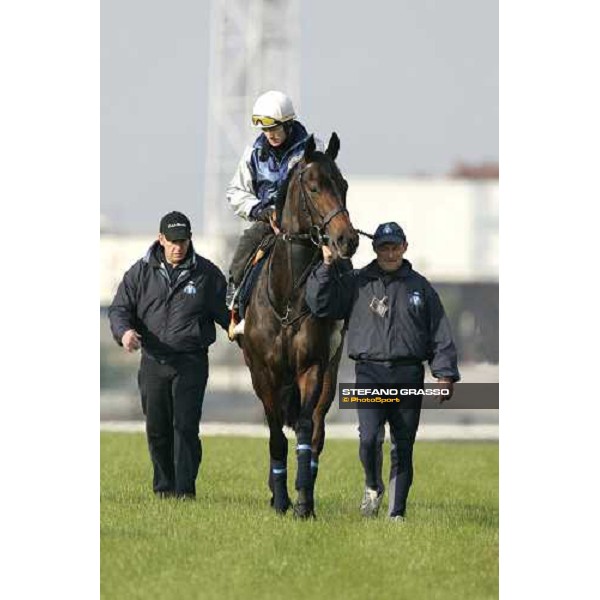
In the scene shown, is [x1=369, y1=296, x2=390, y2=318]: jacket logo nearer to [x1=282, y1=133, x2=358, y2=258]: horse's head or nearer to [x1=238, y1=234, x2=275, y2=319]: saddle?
[x1=282, y1=133, x2=358, y2=258]: horse's head

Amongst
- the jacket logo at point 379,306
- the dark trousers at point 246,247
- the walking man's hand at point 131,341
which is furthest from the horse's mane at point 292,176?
the walking man's hand at point 131,341

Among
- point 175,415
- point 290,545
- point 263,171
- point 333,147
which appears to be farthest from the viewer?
point 175,415

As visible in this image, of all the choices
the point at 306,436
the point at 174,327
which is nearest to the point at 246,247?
the point at 174,327

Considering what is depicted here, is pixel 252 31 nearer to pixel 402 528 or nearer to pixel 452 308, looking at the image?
pixel 452 308

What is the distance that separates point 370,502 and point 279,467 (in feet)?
2.55

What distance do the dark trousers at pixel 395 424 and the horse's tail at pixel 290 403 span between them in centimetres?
55

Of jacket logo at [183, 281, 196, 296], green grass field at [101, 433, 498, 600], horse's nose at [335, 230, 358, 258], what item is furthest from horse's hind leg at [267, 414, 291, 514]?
horse's nose at [335, 230, 358, 258]

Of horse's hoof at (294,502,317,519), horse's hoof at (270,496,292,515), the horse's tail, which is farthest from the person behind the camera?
horse's hoof at (270,496,292,515)

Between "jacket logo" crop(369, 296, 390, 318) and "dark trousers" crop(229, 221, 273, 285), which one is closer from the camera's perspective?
"jacket logo" crop(369, 296, 390, 318)

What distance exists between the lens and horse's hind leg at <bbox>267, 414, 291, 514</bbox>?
12383mm

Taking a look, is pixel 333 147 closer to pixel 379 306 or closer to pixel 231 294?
pixel 379 306

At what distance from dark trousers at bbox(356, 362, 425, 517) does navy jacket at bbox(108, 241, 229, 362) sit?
1.68 m

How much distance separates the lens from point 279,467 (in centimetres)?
1247

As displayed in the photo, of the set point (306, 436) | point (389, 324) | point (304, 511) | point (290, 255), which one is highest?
point (290, 255)
